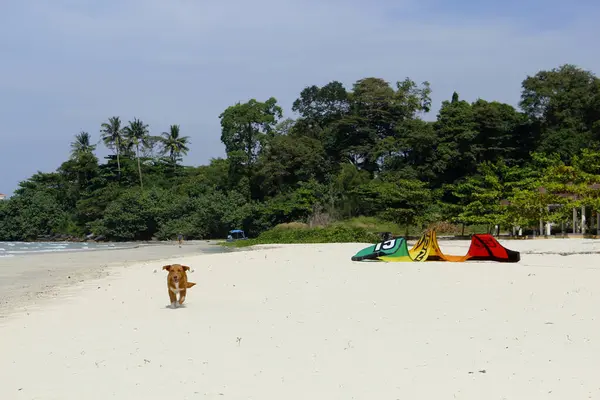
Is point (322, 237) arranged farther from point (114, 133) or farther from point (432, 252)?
point (114, 133)

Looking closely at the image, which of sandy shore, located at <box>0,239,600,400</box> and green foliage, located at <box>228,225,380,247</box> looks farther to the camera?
green foliage, located at <box>228,225,380,247</box>

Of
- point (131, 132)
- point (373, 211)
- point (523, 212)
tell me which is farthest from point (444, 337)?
point (131, 132)

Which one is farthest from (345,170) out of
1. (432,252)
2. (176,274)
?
(176,274)

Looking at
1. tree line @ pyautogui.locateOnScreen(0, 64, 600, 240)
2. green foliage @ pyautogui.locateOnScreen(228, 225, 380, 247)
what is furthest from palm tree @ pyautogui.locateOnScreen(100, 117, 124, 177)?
green foliage @ pyautogui.locateOnScreen(228, 225, 380, 247)

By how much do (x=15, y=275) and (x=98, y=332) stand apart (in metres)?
12.4

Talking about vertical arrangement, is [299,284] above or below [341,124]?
below

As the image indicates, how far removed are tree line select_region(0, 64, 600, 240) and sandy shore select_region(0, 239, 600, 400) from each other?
72.2 feet

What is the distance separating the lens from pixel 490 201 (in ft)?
110

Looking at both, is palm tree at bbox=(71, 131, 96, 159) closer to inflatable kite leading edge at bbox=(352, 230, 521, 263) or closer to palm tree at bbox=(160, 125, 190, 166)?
palm tree at bbox=(160, 125, 190, 166)

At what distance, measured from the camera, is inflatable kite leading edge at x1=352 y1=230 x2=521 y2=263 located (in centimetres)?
1598

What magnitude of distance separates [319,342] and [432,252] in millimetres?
10691

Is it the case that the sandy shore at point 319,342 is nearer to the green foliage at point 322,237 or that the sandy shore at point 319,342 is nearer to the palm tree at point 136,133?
the green foliage at point 322,237

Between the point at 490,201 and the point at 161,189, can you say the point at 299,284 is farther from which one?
the point at 161,189

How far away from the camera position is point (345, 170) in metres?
48.8
